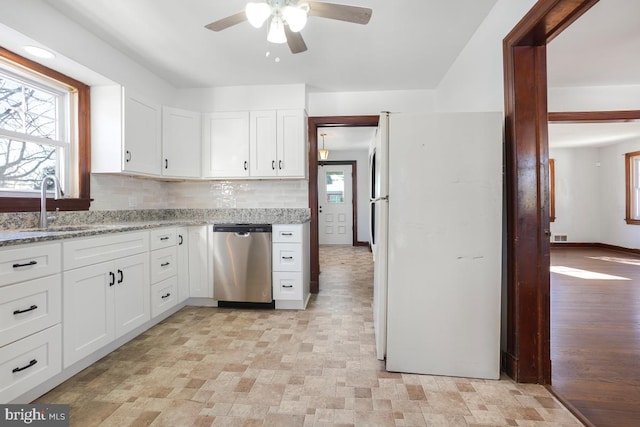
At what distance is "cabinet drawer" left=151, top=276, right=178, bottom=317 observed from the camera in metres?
2.51

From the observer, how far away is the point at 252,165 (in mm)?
3348

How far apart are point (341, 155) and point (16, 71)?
19.8ft

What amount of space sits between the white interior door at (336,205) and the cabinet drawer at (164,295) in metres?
4.92

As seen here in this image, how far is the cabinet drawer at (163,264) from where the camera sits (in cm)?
251

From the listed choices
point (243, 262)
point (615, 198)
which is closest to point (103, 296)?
point (243, 262)

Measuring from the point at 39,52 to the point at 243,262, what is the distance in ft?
7.18

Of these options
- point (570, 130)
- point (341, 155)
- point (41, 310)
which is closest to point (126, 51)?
point (41, 310)

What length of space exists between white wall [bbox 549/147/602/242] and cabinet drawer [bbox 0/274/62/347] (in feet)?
29.6

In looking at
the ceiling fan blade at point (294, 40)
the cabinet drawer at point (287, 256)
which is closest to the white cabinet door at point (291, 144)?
the cabinet drawer at point (287, 256)

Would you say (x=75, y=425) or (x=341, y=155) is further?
(x=341, y=155)

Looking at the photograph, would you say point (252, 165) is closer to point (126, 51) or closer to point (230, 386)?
point (126, 51)

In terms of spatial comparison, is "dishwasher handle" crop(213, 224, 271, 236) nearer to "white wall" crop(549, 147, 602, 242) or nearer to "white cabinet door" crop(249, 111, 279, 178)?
"white cabinet door" crop(249, 111, 279, 178)

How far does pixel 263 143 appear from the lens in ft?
10.9

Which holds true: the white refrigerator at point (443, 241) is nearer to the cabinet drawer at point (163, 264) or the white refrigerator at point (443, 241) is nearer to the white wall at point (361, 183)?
the cabinet drawer at point (163, 264)
